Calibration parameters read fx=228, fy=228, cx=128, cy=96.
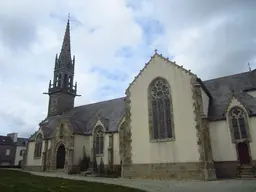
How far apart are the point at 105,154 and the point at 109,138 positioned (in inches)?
77.9

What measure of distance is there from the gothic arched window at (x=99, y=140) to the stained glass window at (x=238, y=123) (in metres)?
15.3

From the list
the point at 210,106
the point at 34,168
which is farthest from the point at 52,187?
the point at 34,168

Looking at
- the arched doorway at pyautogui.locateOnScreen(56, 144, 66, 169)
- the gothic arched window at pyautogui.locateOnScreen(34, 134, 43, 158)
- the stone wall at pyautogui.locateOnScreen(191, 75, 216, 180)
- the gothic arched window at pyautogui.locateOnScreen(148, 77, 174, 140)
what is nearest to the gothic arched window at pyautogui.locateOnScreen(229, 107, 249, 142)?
the stone wall at pyautogui.locateOnScreen(191, 75, 216, 180)

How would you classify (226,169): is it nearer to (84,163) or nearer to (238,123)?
(238,123)

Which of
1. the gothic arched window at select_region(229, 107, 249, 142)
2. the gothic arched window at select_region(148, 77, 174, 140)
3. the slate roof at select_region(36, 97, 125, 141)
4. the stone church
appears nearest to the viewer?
the stone church


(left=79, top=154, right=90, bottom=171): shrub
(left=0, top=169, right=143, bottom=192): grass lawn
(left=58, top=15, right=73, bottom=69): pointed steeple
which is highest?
(left=58, top=15, right=73, bottom=69): pointed steeple

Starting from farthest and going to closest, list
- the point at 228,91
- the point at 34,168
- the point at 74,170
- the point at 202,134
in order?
the point at 34,168 → the point at 74,170 → the point at 228,91 → the point at 202,134

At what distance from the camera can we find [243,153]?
62.8 ft

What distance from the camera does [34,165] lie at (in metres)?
33.1

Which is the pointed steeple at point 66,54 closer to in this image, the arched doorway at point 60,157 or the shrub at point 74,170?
the arched doorway at point 60,157

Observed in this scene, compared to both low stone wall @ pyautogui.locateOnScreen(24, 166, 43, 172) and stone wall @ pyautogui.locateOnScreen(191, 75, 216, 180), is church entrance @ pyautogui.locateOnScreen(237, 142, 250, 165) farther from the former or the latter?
low stone wall @ pyautogui.locateOnScreen(24, 166, 43, 172)

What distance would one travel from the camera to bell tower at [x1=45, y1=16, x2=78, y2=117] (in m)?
41.0

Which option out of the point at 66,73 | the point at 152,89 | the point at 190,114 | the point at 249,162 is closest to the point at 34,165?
the point at 66,73

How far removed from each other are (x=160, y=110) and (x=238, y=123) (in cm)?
683
